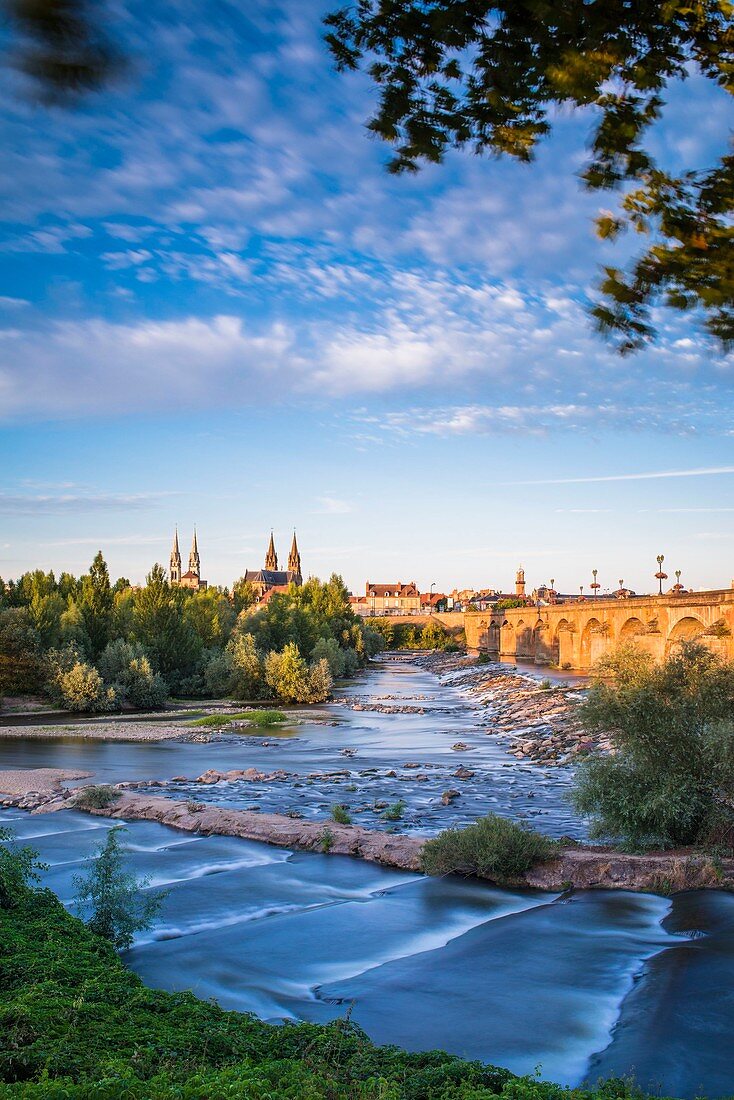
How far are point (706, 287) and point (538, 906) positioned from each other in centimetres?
1141

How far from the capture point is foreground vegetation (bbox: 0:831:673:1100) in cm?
526

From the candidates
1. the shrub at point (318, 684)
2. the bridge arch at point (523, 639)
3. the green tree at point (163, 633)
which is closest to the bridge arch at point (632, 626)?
the shrub at point (318, 684)

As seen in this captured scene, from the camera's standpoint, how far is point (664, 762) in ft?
51.8

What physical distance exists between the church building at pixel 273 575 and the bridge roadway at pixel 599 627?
40.6 meters

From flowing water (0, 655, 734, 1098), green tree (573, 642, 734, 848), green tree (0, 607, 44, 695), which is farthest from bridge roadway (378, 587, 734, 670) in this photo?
green tree (0, 607, 44, 695)

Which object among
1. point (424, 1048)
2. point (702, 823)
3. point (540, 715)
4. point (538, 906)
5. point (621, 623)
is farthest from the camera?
point (621, 623)

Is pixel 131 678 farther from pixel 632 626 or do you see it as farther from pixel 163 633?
pixel 632 626

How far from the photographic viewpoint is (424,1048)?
29.2 feet

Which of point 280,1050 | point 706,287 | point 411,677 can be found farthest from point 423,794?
point 411,677

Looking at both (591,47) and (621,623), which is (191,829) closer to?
(591,47)

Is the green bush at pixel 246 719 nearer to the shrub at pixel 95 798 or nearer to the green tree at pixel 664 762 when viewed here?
the shrub at pixel 95 798

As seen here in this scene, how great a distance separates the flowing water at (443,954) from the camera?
30.4 feet

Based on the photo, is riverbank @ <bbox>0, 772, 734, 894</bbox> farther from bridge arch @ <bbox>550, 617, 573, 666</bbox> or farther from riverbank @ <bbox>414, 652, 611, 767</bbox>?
bridge arch @ <bbox>550, 617, 573, 666</bbox>

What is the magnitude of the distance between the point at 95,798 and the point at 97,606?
40.3 meters
